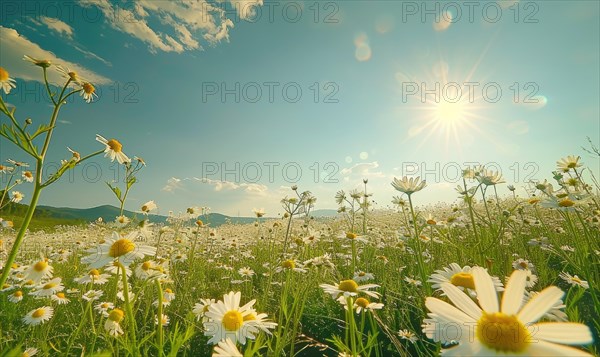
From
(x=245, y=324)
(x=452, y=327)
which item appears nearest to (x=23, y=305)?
(x=245, y=324)

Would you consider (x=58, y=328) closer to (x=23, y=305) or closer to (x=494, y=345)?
(x=23, y=305)

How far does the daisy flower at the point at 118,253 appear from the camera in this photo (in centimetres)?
160

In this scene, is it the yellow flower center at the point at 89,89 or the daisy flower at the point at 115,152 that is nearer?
the yellow flower center at the point at 89,89

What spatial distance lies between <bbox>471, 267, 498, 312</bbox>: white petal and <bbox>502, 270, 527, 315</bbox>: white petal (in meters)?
0.02

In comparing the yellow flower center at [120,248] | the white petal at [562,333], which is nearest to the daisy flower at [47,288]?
the yellow flower center at [120,248]

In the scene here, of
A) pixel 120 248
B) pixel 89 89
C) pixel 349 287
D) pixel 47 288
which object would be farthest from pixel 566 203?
pixel 47 288

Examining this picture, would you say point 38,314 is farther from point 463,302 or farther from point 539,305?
point 539,305

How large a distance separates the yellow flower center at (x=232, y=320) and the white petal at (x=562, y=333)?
1138 millimetres

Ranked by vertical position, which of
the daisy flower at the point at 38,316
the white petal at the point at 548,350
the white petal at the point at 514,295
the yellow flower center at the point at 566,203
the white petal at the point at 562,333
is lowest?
the daisy flower at the point at 38,316

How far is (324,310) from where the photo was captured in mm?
3232

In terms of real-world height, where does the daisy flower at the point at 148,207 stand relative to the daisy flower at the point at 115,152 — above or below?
below

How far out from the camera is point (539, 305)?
2.28 feet

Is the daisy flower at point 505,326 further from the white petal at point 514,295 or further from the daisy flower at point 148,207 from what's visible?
the daisy flower at point 148,207

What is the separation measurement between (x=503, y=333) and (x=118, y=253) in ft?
5.52
